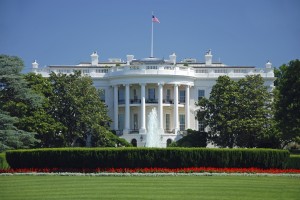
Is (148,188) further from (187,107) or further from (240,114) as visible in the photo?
(187,107)

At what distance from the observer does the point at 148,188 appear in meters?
27.9

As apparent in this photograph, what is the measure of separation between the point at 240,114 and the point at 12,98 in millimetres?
25926

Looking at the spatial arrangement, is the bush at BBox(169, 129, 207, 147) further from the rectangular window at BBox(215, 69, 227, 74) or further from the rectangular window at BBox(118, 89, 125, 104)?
the rectangular window at BBox(215, 69, 227, 74)

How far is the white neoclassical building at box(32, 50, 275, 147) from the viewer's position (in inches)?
3068

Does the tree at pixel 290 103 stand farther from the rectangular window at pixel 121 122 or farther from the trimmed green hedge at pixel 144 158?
the rectangular window at pixel 121 122

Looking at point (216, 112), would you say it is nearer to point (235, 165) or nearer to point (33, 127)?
point (33, 127)

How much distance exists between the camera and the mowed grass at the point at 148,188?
995 inches

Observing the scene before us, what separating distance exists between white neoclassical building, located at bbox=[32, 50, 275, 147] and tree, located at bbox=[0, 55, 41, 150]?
27732mm

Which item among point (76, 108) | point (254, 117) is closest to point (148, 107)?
point (76, 108)

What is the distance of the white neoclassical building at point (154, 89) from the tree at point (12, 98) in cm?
2773

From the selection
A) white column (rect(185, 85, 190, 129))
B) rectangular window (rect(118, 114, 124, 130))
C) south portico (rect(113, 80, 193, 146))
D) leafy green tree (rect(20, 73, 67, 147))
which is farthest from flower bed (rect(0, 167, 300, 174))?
rectangular window (rect(118, 114, 124, 130))

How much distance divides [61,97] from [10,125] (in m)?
16.7

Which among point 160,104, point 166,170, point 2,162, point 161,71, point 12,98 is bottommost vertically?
point 166,170

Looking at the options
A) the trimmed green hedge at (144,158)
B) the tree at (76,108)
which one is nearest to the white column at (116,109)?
the tree at (76,108)
